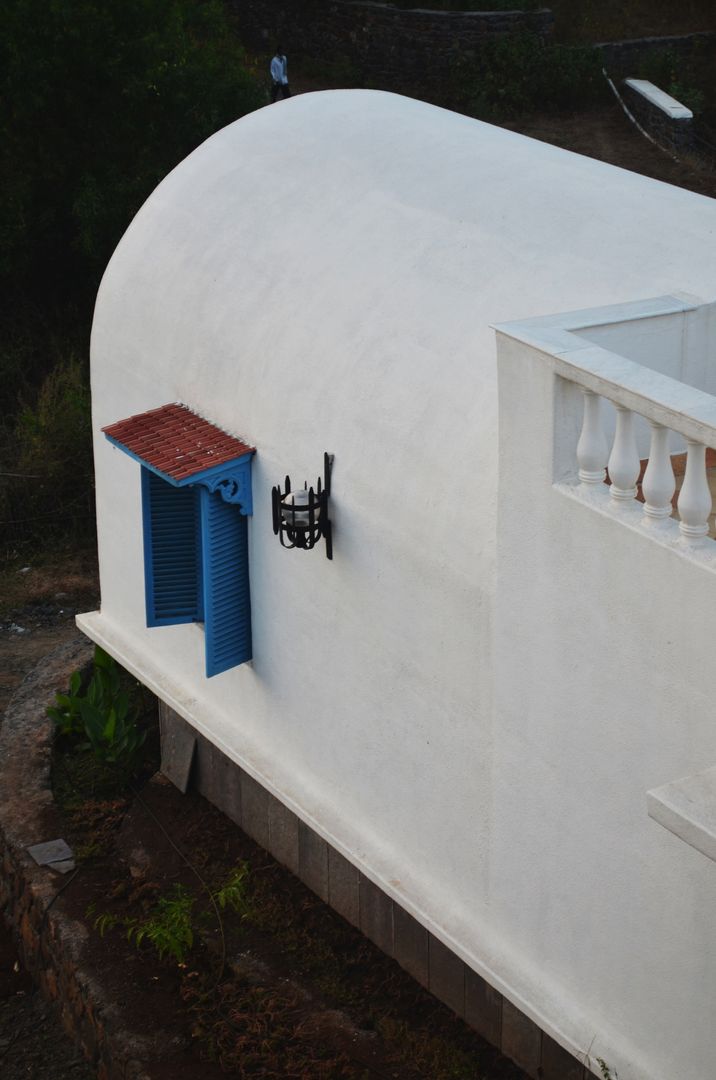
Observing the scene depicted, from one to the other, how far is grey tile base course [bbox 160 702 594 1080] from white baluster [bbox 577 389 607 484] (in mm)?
2612

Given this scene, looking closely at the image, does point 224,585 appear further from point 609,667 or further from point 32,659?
point 32,659

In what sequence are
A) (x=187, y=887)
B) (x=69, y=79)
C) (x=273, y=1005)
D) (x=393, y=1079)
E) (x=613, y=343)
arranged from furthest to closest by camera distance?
1. (x=69, y=79)
2. (x=187, y=887)
3. (x=273, y=1005)
4. (x=393, y=1079)
5. (x=613, y=343)

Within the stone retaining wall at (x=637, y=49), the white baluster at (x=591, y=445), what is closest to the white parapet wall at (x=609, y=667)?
the white baluster at (x=591, y=445)

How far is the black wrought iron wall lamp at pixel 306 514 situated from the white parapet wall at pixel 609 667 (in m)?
1.35

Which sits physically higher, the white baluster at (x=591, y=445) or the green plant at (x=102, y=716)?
the white baluster at (x=591, y=445)

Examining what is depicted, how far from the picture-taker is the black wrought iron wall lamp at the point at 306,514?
6.46 m

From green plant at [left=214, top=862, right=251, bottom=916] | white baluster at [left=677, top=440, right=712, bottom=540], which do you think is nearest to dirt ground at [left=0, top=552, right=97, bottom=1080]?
green plant at [left=214, top=862, right=251, bottom=916]

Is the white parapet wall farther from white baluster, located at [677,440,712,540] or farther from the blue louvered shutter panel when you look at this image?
the blue louvered shutter panel

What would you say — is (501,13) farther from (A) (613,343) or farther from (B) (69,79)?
(A) (613,343)

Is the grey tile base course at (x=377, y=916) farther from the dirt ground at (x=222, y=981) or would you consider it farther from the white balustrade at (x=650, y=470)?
the white balustrade at (x=650, y=470)

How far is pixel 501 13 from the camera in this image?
872 inches

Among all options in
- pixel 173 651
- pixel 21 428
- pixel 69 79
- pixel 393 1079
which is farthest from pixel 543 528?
A: pixel 69 79

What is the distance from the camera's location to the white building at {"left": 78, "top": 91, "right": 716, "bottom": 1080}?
475cm

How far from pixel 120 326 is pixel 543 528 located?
3973 mm
